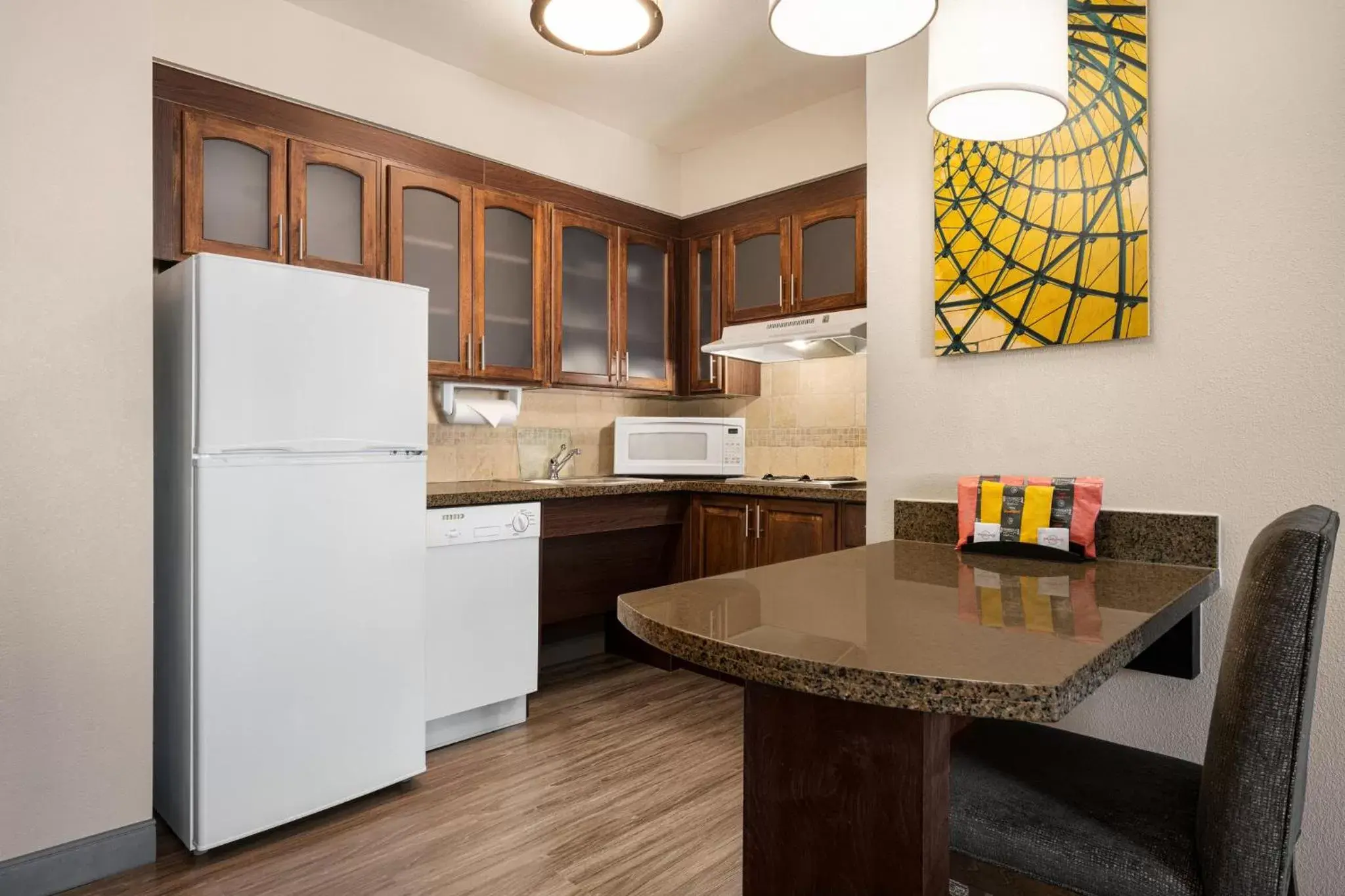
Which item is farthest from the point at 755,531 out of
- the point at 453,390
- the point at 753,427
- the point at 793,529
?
the point at 453,390

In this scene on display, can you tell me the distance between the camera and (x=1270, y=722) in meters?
0.80

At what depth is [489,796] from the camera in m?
2.31

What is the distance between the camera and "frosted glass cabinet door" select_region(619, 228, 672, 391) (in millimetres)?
3689

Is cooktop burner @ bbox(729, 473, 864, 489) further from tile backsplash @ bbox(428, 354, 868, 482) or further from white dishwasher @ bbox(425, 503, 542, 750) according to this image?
white dishwasher @ bbox(425, 503, 542, 750)

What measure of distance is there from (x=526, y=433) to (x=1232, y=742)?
313cm

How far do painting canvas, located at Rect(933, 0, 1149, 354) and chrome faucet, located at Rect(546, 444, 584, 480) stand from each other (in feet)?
7.28

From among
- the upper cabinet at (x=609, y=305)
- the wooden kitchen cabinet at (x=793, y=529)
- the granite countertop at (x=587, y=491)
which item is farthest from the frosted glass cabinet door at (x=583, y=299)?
the wooden kitchen cabinet at (x=793, y=529)

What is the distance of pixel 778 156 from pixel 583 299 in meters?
1.14

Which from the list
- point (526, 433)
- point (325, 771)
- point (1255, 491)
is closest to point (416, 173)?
point (526, 433)

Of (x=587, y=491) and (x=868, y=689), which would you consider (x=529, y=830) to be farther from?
(x=868, y=689)

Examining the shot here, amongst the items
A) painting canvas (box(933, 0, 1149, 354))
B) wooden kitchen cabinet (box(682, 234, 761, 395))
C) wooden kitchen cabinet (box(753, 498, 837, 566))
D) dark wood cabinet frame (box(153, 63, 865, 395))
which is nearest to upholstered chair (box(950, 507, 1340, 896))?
painting canvas (box(933, 0, 1149, 354))

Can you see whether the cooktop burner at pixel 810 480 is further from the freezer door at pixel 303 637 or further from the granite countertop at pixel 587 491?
the freezer door at pixel 303 637

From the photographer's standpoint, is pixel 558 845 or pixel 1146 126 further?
pixel 558 845

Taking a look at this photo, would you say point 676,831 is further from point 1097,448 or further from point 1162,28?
point 1162,28
